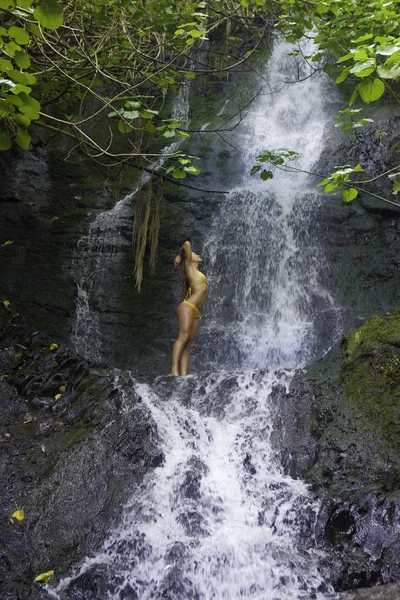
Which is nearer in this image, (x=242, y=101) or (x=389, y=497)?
(x=389, y=497)

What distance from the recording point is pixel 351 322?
8430 millimetres

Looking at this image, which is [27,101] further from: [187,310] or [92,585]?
[187,310]

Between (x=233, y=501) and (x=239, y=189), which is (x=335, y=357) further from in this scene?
(x=239, y=189)

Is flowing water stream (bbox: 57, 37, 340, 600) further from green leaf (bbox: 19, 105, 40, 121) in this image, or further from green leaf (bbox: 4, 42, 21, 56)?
green leaf (bbox: 4, 42, 21, 56)

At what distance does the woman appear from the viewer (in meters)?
6.45

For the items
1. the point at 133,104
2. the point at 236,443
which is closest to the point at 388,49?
the point at 133,104

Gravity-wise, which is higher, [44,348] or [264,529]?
[44,348]

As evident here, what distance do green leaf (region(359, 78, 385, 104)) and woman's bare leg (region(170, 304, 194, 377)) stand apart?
399 cm

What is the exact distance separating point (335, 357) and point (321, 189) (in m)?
5.10

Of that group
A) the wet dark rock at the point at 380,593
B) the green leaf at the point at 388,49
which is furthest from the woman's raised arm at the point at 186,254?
the wet dark rock at the point at 380,593

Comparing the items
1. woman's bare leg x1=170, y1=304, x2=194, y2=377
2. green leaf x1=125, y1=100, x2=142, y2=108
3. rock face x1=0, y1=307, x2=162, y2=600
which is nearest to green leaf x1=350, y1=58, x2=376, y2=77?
green leaf x1=125, y1=100, x2=142, y2=108

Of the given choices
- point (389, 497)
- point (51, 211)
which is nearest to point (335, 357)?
point (389, 497)

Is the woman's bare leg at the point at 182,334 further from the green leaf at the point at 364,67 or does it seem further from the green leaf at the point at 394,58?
the green leaf at the point at 394,58

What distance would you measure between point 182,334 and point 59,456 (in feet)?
7.58
